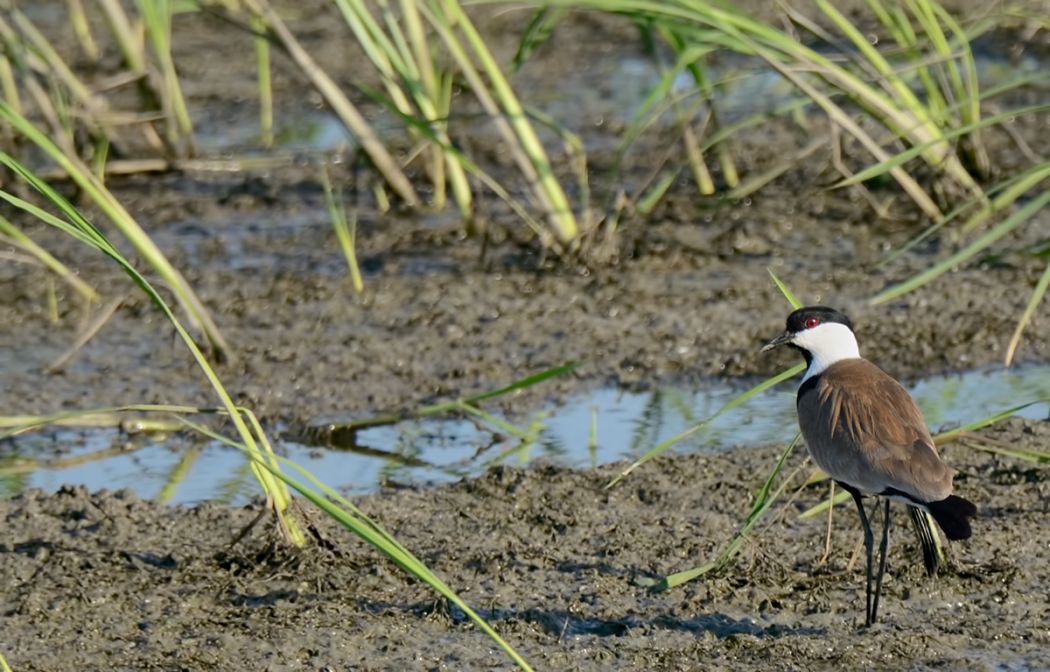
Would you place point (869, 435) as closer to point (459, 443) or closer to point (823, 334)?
point (823, 334)

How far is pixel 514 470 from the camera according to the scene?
17.5 ft

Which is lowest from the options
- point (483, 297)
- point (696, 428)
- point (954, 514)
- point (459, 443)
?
point (459, 443)

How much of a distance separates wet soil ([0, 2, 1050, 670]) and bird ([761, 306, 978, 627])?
0.92ft

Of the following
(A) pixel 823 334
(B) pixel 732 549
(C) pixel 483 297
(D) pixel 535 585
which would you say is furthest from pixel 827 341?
(C) pixel 483 297

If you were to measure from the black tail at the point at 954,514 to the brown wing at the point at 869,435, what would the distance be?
3cm

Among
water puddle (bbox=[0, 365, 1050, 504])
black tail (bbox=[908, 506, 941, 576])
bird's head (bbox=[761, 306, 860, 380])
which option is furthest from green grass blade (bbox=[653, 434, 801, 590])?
water puddle (bbox=[0, 365, 1050, 504])

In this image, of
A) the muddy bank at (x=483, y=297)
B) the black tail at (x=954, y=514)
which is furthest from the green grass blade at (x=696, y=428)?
the muddy bank at (x=483, y=297)

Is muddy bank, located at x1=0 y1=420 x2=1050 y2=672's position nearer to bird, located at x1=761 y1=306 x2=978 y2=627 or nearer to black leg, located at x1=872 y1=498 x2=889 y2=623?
black leg, located at x1=872 y1=498 x2=889 y2=623

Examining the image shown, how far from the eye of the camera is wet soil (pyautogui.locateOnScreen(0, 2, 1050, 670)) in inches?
168

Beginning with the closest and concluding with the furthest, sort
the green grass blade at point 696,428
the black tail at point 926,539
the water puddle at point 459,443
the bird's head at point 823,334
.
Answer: the black tail at point 926,539 → the green grass blade at point 696,428 → the bird's head at point 823,334 → the water puddle at point 459,443

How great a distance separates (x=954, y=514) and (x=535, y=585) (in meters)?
1.21

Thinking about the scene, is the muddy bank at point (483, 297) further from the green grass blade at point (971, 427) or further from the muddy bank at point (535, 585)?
the green grass blade at point (971, 427)

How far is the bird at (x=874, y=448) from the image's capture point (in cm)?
392

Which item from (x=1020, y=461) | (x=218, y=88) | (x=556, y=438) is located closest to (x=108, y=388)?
(x=556, y=438)
